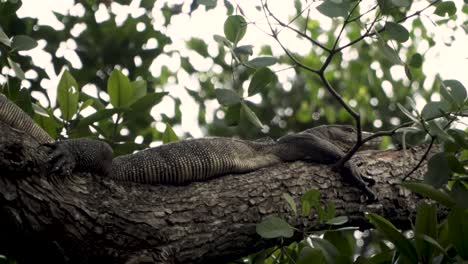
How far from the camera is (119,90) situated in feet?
15.5

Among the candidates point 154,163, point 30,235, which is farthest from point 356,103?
point 30,235

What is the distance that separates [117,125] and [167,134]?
412mm

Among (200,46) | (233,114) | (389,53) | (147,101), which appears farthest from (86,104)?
(200,46)

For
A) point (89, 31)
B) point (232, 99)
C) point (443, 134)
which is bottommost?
point (443, 134)

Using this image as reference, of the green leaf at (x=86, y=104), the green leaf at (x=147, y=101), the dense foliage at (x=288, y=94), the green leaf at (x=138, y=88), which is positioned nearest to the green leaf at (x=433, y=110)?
the dense foliage at (x=288, y=94)

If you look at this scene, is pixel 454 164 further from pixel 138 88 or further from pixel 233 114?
pixel 138 88

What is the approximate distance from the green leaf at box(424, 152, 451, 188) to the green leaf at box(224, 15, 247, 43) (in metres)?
1.30

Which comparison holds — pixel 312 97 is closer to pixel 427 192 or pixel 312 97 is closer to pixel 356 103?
pixel 356 103

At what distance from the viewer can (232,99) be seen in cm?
376

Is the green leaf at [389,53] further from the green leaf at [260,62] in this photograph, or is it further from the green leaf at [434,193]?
the green leaf at [434,193]

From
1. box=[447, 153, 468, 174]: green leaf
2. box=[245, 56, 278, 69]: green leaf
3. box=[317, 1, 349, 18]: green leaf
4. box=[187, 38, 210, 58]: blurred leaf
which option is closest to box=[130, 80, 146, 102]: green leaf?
box=[245, 56, 278, 69]: green leaf

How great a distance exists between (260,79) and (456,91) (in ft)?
3.56

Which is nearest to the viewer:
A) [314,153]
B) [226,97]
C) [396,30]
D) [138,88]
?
[396,30]

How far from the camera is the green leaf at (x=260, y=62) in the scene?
3.75 meters
